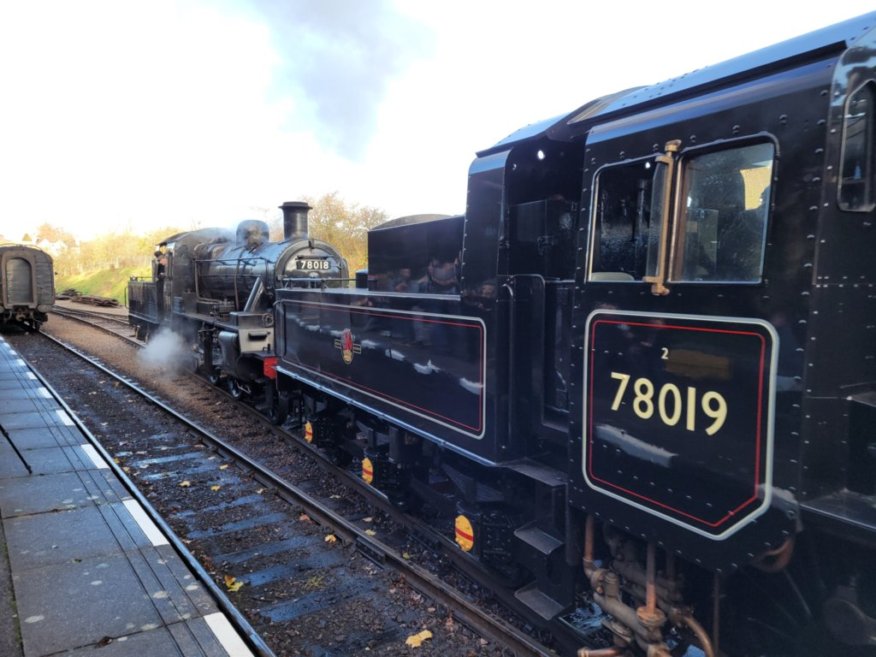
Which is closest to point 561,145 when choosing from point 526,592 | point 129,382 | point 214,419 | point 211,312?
point 526,592

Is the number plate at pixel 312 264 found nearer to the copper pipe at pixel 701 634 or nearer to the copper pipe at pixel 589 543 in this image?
the copper pipe at pixel 589 543

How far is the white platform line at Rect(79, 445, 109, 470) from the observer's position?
22.0 feet

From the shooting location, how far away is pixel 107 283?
44719 mm

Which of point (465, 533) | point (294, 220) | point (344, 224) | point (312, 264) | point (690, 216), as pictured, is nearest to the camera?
point (690, 216)

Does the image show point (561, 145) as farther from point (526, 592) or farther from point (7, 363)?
point (7, 363)

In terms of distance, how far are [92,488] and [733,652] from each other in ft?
19.6

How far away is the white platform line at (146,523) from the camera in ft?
15.9

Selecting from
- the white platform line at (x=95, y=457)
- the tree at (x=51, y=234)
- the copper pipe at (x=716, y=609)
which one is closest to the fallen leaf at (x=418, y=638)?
the copper pipe at (x=716, y=609)

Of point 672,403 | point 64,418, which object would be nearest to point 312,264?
point 64,418

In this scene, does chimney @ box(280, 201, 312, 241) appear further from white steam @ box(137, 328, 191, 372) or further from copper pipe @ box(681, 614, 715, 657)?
copper pipe @ box(681, 614, 715, 657)

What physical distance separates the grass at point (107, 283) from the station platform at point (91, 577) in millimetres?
36193

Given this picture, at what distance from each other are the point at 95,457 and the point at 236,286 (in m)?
5.62

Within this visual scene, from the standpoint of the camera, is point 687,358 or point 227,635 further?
point 227,635

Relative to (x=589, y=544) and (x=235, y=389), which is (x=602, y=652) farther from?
(x=235, y=389)
